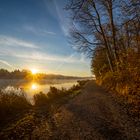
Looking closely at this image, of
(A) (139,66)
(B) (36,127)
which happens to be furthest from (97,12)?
(B) (36,127)

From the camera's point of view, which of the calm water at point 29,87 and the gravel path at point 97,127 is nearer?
the gravel path at point 97,127

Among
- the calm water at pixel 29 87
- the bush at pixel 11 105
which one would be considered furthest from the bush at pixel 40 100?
the calm water at pixel 29 87

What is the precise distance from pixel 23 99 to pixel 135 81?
7166 millimetres

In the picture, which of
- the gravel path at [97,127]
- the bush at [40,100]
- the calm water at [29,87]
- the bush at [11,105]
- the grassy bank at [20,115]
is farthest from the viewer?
the calm water at [29,87]

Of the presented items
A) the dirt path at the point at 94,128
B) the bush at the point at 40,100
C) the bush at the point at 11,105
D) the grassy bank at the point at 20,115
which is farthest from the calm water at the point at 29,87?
the dirt path at the point at 94,128

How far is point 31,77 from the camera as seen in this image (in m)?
132

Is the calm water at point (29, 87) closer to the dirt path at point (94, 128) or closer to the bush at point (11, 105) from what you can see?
the bush at point (11, 105)

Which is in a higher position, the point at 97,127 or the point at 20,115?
the point at 97,127

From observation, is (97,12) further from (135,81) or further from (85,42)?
(135,81)

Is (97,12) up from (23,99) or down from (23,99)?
up

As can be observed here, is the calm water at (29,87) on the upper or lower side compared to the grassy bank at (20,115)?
upper

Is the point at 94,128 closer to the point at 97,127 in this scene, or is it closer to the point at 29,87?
the point at 97,127

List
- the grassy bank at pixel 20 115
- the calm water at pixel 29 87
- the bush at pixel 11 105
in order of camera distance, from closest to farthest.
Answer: the grassy bank at pixel 20 115
the bush at pixel 11 105
the calm water at pixel 29 87

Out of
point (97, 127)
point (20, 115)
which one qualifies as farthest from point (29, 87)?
point (97, 127)
